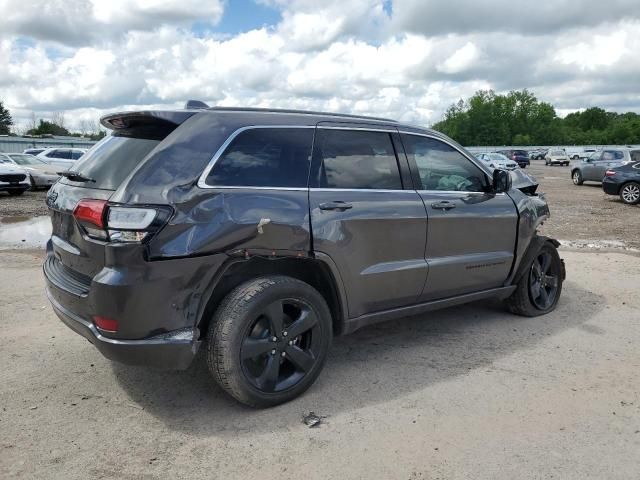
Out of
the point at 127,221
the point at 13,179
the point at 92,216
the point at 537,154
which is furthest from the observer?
the point at 537,154

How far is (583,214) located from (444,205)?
11.1m

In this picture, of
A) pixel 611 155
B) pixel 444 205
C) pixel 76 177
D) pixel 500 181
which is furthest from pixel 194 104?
pixel 611 155

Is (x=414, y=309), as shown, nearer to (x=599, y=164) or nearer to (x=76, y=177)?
(x=76, y=177)

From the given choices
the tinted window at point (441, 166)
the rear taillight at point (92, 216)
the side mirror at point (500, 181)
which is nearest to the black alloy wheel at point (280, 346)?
the rear taillight at point (92, 216)

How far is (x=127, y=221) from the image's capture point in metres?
2.94

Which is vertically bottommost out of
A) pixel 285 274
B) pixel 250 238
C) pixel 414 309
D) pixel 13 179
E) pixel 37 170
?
pixel 414 309

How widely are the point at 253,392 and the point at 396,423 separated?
0.88m

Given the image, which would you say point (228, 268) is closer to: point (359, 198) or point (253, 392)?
point (253, 392)

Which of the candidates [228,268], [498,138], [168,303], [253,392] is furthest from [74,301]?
[498,138]

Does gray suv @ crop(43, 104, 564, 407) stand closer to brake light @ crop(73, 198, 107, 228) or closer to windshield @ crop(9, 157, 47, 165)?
brake light @ crop(73, 198, 107, 228)

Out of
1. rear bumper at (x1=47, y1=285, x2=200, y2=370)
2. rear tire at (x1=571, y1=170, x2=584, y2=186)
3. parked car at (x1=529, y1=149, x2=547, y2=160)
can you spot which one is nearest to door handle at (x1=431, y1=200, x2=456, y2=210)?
rear bumper at (x1=47, y1=285, x2=200, y2=370)

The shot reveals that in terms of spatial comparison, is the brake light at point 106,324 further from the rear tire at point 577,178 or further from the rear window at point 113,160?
the rear tire at point 577,178

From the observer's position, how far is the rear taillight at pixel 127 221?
9.64ft

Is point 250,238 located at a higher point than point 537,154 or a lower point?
higher
